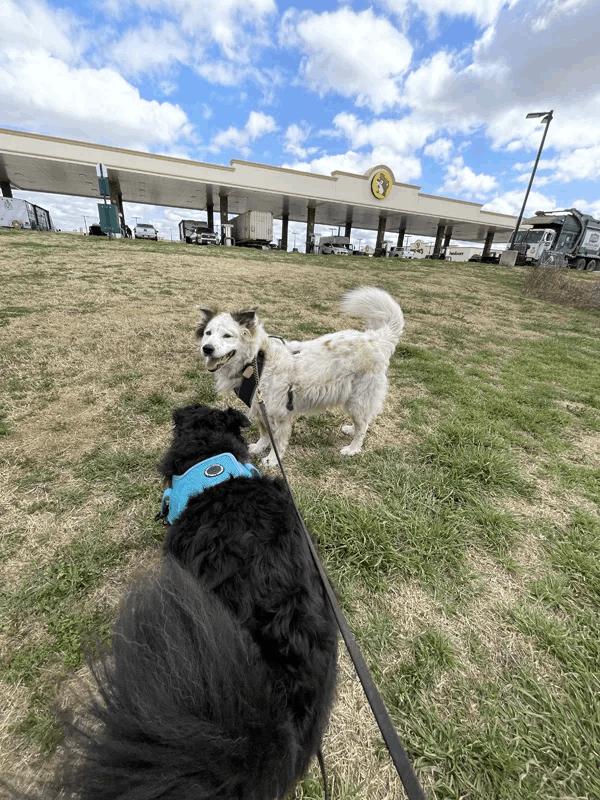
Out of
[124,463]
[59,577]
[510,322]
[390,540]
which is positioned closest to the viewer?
[59,577]

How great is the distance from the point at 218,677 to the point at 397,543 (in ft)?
5.87

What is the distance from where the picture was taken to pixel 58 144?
24141mm

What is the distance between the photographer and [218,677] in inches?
35.2

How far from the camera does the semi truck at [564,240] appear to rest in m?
25.2

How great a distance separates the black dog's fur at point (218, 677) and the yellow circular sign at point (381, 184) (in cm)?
4004

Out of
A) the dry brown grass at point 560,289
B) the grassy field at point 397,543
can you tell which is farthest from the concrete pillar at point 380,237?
the grassy field at point 397,543

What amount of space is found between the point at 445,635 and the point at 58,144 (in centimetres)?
3613

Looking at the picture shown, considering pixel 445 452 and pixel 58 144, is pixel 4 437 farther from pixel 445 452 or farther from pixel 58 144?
pixel 58 144

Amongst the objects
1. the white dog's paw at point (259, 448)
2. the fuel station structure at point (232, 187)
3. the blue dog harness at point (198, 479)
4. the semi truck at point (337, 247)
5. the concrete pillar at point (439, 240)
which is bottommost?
the white dog's paw at point (259, 448)

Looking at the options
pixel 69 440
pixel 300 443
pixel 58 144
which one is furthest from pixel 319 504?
pixel 58 144

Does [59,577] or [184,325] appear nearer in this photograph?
[59,577]

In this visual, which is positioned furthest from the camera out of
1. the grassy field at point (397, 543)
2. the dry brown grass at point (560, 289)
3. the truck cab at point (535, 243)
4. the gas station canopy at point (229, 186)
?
the truck cab at point (535, 243)

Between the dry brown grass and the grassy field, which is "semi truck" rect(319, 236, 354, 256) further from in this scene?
the grassy field

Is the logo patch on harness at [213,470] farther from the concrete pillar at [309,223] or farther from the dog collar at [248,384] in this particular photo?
the concrete pillar at [309,223]
